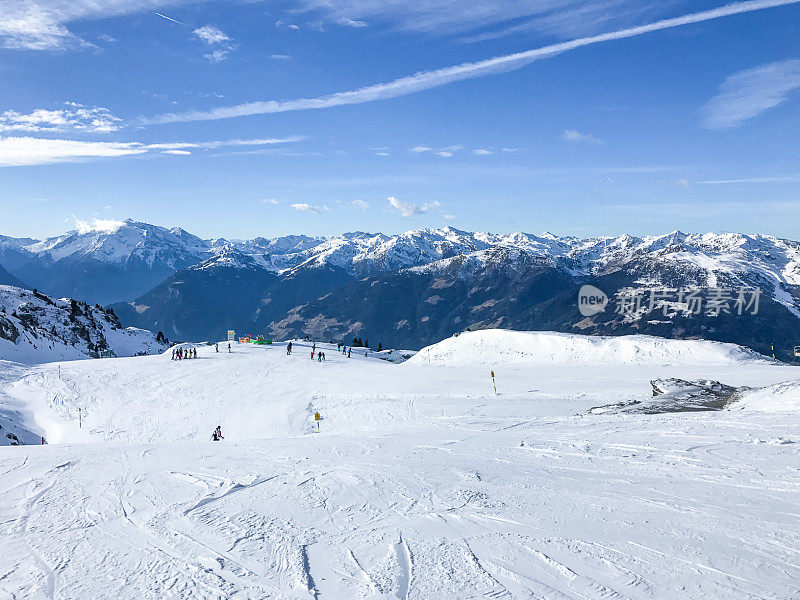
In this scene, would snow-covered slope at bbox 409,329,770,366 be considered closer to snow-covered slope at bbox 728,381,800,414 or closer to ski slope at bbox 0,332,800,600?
snow-covered slope at bbox 728,381,800,414

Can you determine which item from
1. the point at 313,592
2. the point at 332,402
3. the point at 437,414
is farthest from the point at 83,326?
the point at 313,592

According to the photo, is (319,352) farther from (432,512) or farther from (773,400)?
(432,512)

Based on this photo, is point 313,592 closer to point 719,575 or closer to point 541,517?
point 541,517

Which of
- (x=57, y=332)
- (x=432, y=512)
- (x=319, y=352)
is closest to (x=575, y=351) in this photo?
(x=319, y=352)

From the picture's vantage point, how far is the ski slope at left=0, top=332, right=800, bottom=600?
27.9ft

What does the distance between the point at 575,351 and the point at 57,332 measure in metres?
89.5

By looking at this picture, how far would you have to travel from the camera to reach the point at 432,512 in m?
11.7

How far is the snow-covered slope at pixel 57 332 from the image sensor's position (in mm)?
74312

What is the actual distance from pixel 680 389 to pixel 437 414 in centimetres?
1355

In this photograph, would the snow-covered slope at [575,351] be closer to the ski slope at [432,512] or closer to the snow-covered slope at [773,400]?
the snow-covered slope at [773,400]

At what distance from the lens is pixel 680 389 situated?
2672 centimetres

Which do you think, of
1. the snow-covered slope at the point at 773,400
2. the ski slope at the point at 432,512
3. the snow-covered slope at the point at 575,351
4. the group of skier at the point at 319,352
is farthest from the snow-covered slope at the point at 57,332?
the snow-covered slope at the point at 773,400

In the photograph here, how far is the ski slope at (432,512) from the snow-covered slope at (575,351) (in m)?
21.1

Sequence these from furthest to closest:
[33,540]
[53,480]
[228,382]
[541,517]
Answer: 1. [228,382]
2. [53,480]
3. [541,517]
4. [33,540]
